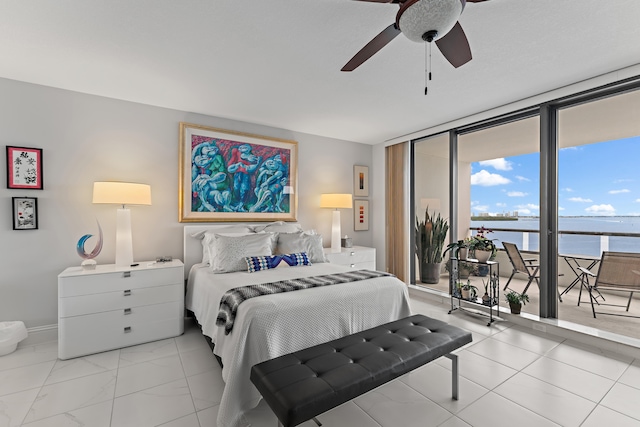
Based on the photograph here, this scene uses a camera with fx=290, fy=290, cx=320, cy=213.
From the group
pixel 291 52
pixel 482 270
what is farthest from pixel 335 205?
pixel 291 52

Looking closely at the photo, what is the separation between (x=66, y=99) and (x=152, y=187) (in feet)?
3.83

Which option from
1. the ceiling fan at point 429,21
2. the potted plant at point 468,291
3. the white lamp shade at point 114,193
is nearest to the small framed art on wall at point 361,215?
the potted plant at point 468,291

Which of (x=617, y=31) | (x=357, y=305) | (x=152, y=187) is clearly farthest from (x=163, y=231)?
(x=617, y=31)

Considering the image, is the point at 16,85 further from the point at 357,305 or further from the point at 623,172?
the point at 623,172

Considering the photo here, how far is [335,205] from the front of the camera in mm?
4430

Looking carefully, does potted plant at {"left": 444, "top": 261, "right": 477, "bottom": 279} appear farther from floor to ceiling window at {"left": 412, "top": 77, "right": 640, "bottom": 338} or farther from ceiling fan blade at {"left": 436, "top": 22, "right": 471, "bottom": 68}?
ceiling fan blade at {"left": 436, "top": 22, "right": 471, "bottom": 68}

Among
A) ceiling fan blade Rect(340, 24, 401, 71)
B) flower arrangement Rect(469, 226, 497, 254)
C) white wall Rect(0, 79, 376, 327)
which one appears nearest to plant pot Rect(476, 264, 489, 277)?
flower arrangement Rect(469, 226, 497, 254)

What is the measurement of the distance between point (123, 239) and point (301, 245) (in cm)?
188

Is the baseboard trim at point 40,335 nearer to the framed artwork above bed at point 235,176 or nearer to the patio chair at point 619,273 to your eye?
the framed artwork above bed at point 235,176

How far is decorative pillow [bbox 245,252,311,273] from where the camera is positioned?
119 inches

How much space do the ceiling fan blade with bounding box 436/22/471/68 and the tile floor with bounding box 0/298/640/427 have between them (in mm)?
2239

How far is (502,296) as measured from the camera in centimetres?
427

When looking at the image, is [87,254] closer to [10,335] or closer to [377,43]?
[10,335]

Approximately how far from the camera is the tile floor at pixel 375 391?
1.79 metres
